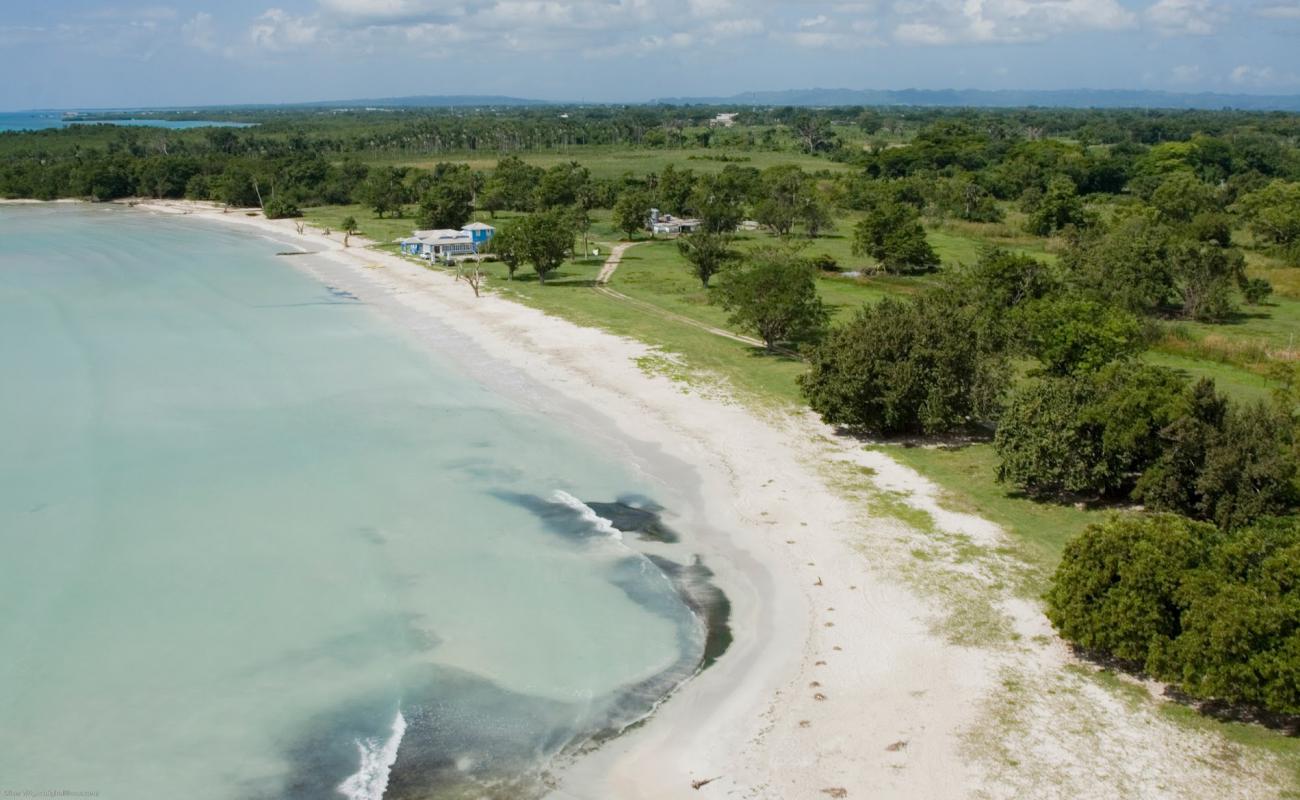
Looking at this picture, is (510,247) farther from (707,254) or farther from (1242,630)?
(1242,630)

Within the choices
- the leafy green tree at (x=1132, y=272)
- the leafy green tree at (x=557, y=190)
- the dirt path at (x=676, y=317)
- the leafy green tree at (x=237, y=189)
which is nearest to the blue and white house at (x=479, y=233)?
the leafy green tree at (x=557, y=190)

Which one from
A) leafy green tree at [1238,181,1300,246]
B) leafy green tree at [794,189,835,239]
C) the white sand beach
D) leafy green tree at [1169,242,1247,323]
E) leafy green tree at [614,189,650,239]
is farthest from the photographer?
leafy green tree at [614,189,650,239]

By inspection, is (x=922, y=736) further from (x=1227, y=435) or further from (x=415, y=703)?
(x=1227, y=435)

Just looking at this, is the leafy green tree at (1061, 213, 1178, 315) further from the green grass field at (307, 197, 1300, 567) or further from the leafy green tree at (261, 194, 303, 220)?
the leafy green tree at (261, 194, 303, 220)

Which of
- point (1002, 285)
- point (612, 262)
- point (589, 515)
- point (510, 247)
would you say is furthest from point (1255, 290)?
point (589, 515)

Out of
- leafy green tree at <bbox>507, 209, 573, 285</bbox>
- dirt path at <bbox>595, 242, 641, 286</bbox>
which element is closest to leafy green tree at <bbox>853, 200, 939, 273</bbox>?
dirt path at <bbox>595, 242, 641, 286</bbox>

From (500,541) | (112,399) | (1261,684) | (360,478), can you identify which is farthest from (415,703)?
(112,399)
